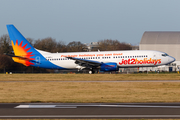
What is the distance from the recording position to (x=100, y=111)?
1400cm

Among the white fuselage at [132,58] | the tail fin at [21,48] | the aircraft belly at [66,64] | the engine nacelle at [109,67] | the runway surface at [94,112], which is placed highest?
the tail fin at [21,48]

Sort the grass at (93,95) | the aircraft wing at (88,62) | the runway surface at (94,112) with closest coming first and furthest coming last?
the runway surface at (94,112) < the grass at (93,95) < the aircraft wing at (88,62)

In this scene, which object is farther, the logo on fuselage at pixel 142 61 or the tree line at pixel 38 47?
the tree line at pixel 38 47

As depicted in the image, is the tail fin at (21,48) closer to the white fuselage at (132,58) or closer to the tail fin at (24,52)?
the tail fin at (24,52)

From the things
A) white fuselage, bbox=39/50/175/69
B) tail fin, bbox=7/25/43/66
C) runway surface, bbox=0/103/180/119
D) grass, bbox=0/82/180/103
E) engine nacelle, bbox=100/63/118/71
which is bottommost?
runway surface, bbox=0/103/180/119

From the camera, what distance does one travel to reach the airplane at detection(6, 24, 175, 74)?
46.6 m

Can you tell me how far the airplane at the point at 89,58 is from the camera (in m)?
46.6

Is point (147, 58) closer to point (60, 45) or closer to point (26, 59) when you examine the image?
point (26, 59)

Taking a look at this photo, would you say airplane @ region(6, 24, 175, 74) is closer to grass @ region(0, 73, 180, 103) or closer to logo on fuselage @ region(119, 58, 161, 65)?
logo on fuselage @ region(119, 58, 161, 65)

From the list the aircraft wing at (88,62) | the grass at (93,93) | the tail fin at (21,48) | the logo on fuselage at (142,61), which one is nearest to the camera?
the grass at (93,93)

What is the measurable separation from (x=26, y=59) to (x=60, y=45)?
59955 mm

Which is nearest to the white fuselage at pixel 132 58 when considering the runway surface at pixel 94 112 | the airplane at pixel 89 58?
the airplane at pixel 89 58

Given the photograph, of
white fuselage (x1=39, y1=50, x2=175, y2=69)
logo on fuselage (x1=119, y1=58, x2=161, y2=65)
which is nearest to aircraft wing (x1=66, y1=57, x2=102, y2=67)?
white fuselage (x1=39, y1=50, x2=175, y2=69)

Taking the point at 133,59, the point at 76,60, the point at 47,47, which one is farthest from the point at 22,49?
the point at 47,47
